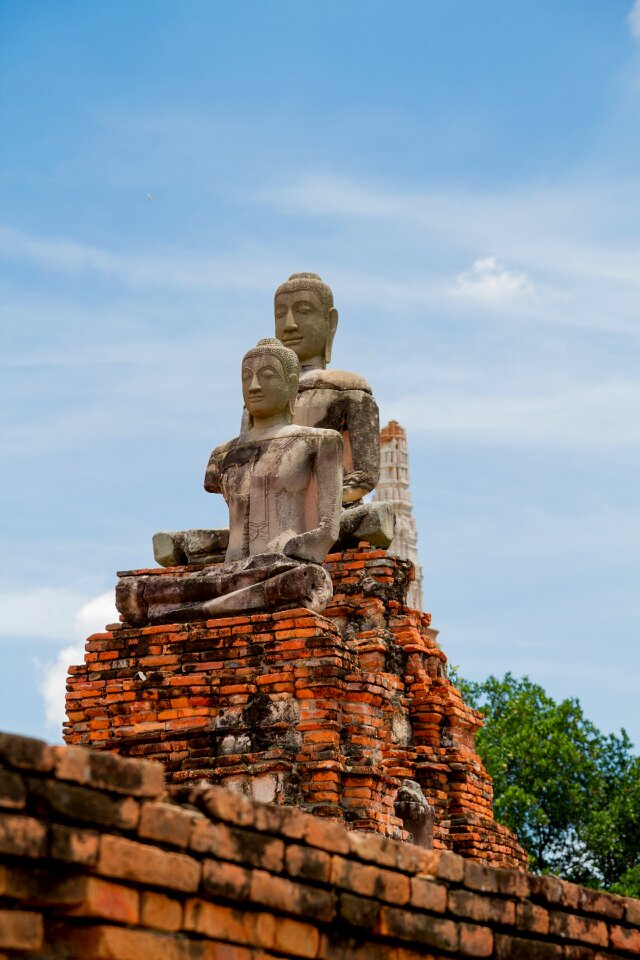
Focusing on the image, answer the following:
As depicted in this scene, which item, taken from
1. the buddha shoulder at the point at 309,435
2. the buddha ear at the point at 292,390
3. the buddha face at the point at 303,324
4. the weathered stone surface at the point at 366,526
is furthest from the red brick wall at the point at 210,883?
the buddha face at the point at 303,324

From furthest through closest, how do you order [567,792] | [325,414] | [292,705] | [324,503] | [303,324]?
[567,792]
[303,324]
[325,414]
[324,503]
[292,705]

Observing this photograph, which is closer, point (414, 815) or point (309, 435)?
point (414, 815)

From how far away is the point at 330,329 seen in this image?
14.2 metres

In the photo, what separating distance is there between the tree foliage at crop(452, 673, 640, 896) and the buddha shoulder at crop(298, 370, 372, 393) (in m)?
17.2

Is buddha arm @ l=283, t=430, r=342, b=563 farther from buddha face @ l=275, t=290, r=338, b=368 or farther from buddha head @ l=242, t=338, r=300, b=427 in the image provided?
buddha face @ l=275, t=290, r=338, b=368

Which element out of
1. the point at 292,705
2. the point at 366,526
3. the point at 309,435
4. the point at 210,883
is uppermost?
the point at 309,435

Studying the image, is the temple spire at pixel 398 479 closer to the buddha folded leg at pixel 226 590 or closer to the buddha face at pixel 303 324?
the buddha face at pixel 303 324

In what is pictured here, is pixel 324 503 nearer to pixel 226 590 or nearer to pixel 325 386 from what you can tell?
pixel 226 590

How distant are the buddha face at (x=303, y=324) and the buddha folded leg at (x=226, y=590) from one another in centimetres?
264

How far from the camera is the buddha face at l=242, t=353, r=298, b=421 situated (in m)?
12.3

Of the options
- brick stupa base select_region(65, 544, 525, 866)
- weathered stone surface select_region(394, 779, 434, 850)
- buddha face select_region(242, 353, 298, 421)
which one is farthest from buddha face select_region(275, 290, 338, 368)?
weathered stone surface select_region(394, 779, 434, 850)

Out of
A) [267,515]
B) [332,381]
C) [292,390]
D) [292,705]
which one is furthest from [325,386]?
[292,705]

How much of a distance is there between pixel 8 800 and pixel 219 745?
5.77 meters

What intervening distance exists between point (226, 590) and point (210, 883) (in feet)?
19.6
